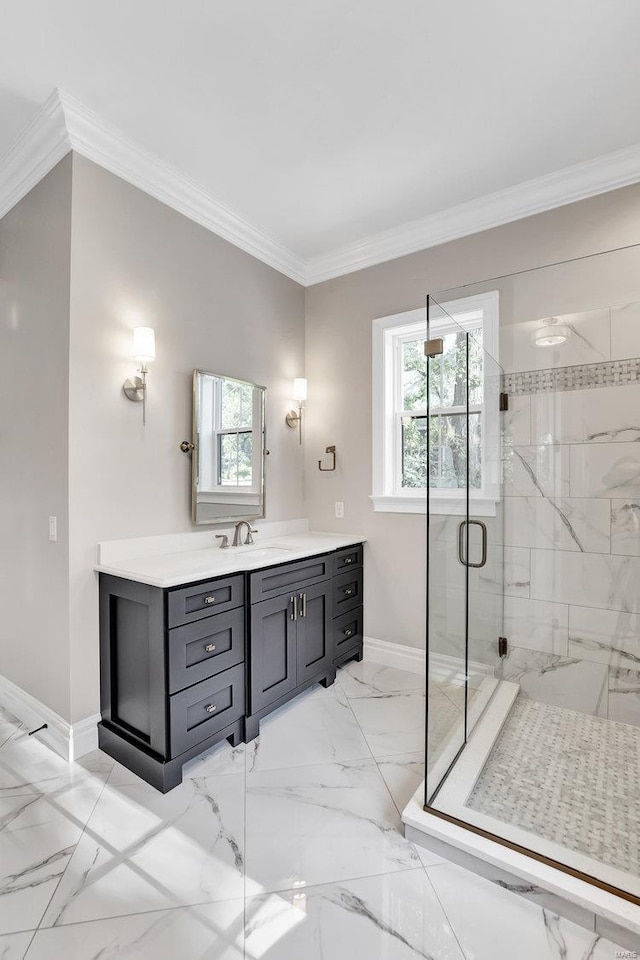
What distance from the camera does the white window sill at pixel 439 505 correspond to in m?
1.79

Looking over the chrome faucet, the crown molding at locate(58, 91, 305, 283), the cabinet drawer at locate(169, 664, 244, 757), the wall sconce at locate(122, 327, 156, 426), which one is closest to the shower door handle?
the cabinet drawer at locate(169, 664, 244, 757)

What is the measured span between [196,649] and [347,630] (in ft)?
4.16

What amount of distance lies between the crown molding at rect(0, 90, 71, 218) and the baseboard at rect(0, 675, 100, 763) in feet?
8.46

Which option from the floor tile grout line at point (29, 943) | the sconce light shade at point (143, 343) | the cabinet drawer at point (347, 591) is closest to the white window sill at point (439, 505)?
the cabinet drawer at point (347, 591)

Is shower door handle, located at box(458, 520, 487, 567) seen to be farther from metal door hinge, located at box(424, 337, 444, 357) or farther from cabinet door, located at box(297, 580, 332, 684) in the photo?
cabinet door, located at box(297, 580, 332, 684)

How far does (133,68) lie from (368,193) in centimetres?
129

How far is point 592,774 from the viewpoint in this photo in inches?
70.3

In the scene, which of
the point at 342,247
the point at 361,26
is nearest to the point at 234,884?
the point at 361,26

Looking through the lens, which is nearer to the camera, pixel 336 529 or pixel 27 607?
pixel 27 607

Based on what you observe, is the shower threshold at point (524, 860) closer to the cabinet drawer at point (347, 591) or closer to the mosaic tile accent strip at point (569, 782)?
the mosaic tile accent strip at point (569, 782)

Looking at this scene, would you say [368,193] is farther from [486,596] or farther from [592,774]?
[592,774]

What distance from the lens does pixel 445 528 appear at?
5.95ft

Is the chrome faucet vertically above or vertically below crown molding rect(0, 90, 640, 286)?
below

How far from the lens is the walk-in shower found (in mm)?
1704
